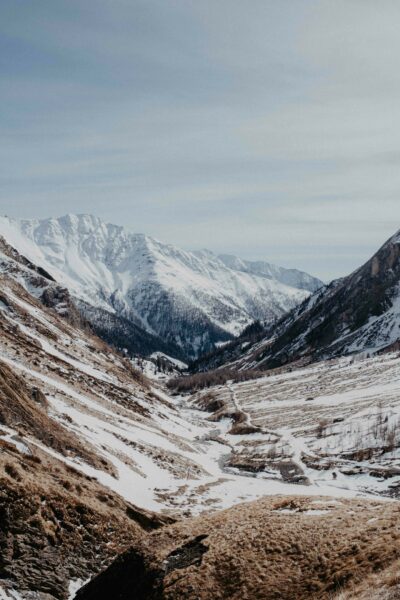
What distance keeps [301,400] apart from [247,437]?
38.4 meters

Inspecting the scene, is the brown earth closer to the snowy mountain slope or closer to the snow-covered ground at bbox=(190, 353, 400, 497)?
the snowy mountain slope

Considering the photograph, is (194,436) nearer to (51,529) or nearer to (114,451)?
(114,451)

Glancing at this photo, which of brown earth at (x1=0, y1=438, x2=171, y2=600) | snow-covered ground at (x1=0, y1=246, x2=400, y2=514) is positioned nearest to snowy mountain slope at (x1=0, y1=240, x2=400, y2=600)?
brown earth at (x1=0, y1=438, x2=171, y2=600)

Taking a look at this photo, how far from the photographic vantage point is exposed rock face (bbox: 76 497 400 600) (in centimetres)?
1688

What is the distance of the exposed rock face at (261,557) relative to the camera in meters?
16.9

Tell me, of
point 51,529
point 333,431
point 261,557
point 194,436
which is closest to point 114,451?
point 51,529

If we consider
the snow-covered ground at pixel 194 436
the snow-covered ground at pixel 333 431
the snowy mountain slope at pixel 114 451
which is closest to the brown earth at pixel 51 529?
the snowy mountain slope at pixel 114 451

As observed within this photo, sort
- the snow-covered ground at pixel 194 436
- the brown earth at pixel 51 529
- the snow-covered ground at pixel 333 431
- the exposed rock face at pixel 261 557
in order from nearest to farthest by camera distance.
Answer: the exposed rock face at pixel 261 557 < the brown earth at pixel 51 529 < the snow-covered ground at pixel 194 436 < the snow-covered ground at pixel 333 431

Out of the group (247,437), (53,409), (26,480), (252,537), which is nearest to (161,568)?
(252,537)

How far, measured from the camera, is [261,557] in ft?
62.0

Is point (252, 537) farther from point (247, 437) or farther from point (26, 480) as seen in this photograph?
point (247, 437)

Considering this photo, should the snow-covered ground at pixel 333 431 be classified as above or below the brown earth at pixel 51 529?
below

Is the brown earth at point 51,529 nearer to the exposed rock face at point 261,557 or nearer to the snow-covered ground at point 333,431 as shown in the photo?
the exposed rock face at point 261,557

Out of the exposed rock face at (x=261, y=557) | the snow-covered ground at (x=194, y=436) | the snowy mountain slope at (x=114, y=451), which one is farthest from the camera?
the snow-covered ground at (x=194, y=436)
